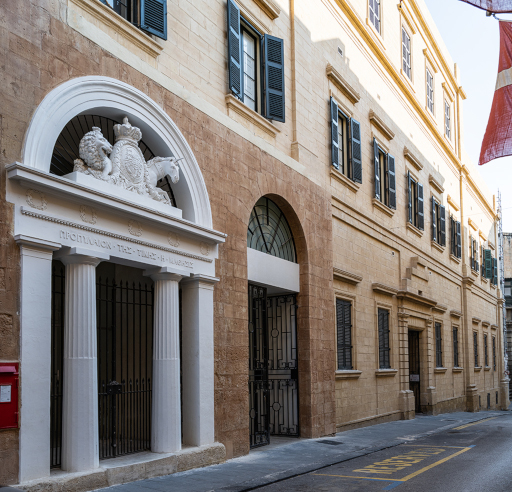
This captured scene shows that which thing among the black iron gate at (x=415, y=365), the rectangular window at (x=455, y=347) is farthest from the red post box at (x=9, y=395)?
the rectangular window at (x=455, y=347)

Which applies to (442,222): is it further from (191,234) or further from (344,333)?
(191,234)

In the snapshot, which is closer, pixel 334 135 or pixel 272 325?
A: pixel 272 325

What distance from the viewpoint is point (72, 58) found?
8.23 metres

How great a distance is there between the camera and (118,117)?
9195 mm

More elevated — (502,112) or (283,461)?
(502,112)

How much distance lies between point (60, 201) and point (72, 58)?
190 cm

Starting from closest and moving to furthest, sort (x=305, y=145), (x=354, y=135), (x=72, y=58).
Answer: (x=72, y=58) → (x=305, y=145) → (x=354, y=135)

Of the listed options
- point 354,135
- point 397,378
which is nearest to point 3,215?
point 354,135

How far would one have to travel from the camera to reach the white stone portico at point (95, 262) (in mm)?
7219

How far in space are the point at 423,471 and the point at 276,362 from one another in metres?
4.54

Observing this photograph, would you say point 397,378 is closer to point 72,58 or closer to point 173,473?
point 173,473

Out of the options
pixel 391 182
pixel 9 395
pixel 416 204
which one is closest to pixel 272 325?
pixel 9 395

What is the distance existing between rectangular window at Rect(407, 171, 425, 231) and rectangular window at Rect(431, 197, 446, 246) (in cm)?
193

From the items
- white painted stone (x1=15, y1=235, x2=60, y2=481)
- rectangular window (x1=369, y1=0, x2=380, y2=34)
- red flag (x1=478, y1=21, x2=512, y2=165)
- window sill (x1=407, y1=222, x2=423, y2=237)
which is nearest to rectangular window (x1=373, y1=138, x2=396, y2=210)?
window sill (x1=407, y1=222, x2=423, y2=237)
